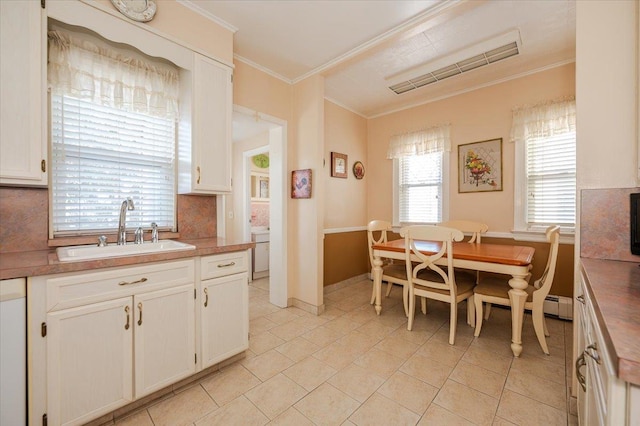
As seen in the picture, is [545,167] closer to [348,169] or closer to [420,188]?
[420,188]

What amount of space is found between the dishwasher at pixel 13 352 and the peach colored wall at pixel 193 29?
1.76m

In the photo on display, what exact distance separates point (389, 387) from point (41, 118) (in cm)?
263

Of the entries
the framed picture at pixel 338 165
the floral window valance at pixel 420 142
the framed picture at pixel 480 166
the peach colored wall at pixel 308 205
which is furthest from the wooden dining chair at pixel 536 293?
the framed picture at pixel 338 165

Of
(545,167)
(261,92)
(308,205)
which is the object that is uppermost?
(261,92)

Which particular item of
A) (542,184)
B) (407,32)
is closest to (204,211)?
(407,32)

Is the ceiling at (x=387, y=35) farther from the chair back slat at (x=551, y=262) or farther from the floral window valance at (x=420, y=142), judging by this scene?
the chair back slat at (x=551, y=262)

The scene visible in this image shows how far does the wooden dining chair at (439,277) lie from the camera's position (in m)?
2.30

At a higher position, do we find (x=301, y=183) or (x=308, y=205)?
(x=301, y=183)

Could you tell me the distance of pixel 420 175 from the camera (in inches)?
154

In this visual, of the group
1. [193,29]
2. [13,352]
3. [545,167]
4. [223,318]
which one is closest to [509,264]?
[545,167]

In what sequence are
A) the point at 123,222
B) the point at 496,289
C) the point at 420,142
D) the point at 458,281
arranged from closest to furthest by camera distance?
1. the point at 123,222
2. the point at 496,289
3. the point at 458,281
4. the point at 420,142

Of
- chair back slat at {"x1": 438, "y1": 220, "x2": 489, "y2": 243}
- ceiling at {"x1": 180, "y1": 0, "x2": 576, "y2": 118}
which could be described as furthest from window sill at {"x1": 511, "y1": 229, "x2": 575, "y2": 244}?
ceiling at {"x1": 180, "y1": 0, "x2": 576, "y2": 118}

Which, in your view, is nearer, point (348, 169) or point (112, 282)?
point (112, 282)

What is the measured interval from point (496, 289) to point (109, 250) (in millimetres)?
3006
